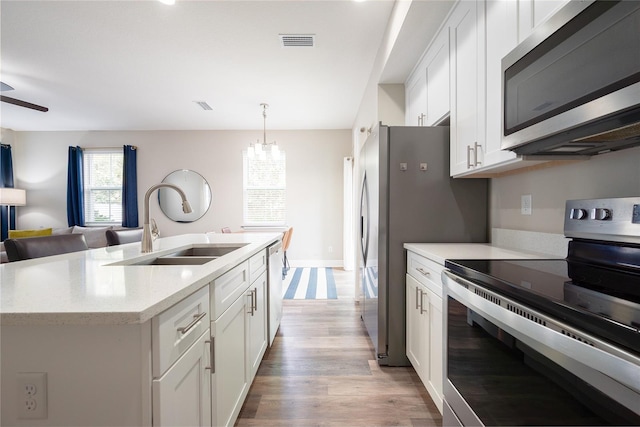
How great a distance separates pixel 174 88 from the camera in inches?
154

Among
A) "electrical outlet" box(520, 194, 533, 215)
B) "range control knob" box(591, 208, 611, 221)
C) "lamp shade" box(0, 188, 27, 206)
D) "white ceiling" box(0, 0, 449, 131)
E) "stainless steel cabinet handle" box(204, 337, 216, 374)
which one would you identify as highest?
"white ceiling" box(0, 0, 449, 131)

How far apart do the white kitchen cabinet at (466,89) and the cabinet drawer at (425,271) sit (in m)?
0.61

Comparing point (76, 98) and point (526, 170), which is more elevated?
point (76, 98)

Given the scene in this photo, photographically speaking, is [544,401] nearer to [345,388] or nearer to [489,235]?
[345,388]

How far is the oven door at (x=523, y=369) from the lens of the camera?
0.55m

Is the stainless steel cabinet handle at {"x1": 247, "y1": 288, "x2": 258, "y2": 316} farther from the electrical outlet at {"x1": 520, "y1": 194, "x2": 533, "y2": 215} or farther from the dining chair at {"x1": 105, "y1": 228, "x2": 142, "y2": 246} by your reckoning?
the dining chair at {"x1": 105, "y1": 228, "x2": 142, "y2": 246}

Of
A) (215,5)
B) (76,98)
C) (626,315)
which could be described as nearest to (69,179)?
(76,98)

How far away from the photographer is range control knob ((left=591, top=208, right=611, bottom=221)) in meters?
0.95

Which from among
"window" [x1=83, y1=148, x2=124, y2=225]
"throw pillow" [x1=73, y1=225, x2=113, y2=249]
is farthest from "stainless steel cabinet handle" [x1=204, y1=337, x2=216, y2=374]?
"window" [x1=83, y1=148, x2=124, y2=225]

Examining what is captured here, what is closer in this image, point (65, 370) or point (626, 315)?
point (626, 315)

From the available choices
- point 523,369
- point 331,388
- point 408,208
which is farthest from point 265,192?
point 523,369

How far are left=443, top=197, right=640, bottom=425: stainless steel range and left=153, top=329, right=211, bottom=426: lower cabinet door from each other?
95 centimetres

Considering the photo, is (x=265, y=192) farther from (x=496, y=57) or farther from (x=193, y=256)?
(x=496, y=57)

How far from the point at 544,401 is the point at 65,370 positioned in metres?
1.17
